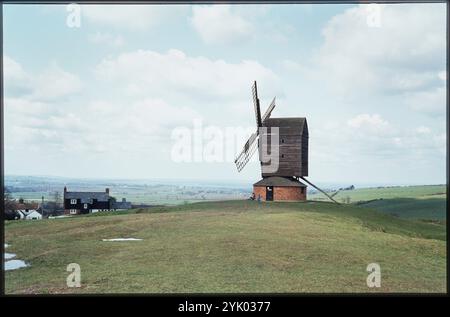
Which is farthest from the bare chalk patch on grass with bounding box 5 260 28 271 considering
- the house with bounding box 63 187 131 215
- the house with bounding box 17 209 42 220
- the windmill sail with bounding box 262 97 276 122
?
the house with bounding box 17 209 42 220

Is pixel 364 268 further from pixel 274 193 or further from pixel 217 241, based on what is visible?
pixel 274 193

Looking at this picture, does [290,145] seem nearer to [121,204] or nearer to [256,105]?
[256,105]

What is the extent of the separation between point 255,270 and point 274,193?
77.8 ft

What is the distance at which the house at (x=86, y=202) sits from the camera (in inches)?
2048

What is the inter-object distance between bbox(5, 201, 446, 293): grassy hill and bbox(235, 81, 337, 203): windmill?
30.1ft

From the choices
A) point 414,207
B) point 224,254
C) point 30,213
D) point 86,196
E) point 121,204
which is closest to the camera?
point 224,254

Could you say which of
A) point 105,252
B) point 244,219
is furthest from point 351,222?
point 105,252

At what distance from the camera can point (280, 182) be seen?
4047 cm

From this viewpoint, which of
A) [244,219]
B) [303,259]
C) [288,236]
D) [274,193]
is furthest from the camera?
[274,193]

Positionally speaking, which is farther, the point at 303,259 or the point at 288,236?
the point at 288,236

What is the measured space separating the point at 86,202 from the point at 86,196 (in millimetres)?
809

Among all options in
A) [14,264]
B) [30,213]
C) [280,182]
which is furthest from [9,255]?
[30,213]

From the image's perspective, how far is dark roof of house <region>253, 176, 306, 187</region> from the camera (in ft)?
132
